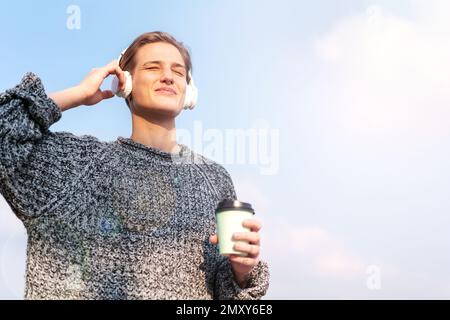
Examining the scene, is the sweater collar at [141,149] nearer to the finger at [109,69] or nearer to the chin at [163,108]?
the chin at [163,108]

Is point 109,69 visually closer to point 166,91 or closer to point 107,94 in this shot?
point 107,94

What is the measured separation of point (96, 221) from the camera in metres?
2.86

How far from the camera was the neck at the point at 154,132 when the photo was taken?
3.28 m

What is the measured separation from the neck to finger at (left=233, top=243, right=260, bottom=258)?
3.03 feet

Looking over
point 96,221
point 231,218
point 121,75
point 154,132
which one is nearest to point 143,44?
point 121,75

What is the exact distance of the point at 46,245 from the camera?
9.20 ft
